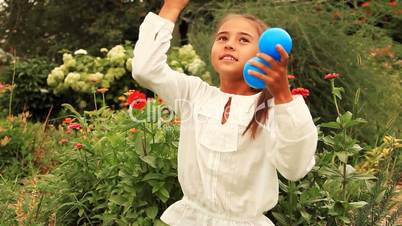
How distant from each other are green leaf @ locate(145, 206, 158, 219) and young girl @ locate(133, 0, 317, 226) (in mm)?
521

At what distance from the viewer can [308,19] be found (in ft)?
17.1

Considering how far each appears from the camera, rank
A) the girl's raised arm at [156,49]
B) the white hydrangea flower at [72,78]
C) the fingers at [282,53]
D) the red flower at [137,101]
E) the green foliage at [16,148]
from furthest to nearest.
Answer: the white hydrangea flower at [72,78] → the green foliage at [16,148] → the red flower at [137,101] → the girl's raised arm at [156,49] → the fingers at [282,53]

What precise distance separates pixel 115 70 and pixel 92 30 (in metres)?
3.64

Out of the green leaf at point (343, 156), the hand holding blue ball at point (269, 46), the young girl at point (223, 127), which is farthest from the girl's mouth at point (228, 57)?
the green leaf at point (343, 156)

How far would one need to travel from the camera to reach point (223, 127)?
1.79m

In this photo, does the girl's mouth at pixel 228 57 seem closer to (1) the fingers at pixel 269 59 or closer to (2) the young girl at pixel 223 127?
(2) the young girl at pixel 223 127

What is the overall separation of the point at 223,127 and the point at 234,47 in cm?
24

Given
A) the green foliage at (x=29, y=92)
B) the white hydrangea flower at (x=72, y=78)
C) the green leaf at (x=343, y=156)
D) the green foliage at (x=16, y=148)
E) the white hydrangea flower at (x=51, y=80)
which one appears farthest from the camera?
the green foliage at (x=29, y=92)

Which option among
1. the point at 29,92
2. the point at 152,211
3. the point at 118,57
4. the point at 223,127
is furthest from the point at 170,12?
the point at 29,92

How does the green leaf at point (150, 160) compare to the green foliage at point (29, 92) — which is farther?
the green foliage at point (29, 92)

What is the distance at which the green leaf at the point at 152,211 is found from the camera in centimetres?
241

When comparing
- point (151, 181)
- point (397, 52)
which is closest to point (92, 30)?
point (397, 52)

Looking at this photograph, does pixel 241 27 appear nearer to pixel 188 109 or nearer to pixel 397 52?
pixel 188 109

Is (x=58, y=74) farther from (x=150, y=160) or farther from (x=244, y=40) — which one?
(x=244, y=40)
